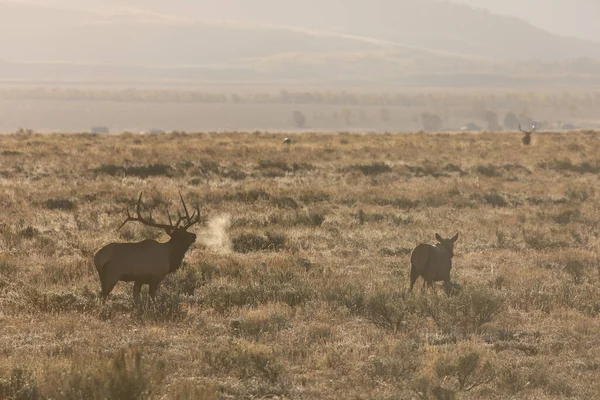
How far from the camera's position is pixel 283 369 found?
327 inches

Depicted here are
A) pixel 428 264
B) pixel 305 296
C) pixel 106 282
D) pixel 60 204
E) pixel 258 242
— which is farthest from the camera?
pixel 60 204

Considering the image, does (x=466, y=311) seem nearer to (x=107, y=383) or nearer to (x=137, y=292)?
(x=137, y=292)

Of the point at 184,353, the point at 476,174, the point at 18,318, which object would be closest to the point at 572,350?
the point at 184,353

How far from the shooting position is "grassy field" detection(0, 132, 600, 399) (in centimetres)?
805

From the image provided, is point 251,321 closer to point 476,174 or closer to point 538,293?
point 538,293

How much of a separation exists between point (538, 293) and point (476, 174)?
63.5 ft

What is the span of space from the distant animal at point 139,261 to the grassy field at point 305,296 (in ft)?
1.31

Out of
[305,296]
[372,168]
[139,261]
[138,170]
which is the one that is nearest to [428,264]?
[305,296]

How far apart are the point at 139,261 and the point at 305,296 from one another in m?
2.66

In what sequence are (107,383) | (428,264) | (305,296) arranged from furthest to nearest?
(428,264) → (305,296) → (107,383)

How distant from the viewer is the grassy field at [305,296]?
805 centimetres

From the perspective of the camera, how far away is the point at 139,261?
1034 centimetres

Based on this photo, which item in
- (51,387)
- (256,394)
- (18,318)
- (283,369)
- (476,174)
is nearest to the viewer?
(51,387)

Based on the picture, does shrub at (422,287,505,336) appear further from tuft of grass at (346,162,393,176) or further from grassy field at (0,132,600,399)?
tuft of grass at (346,162,393,176)
